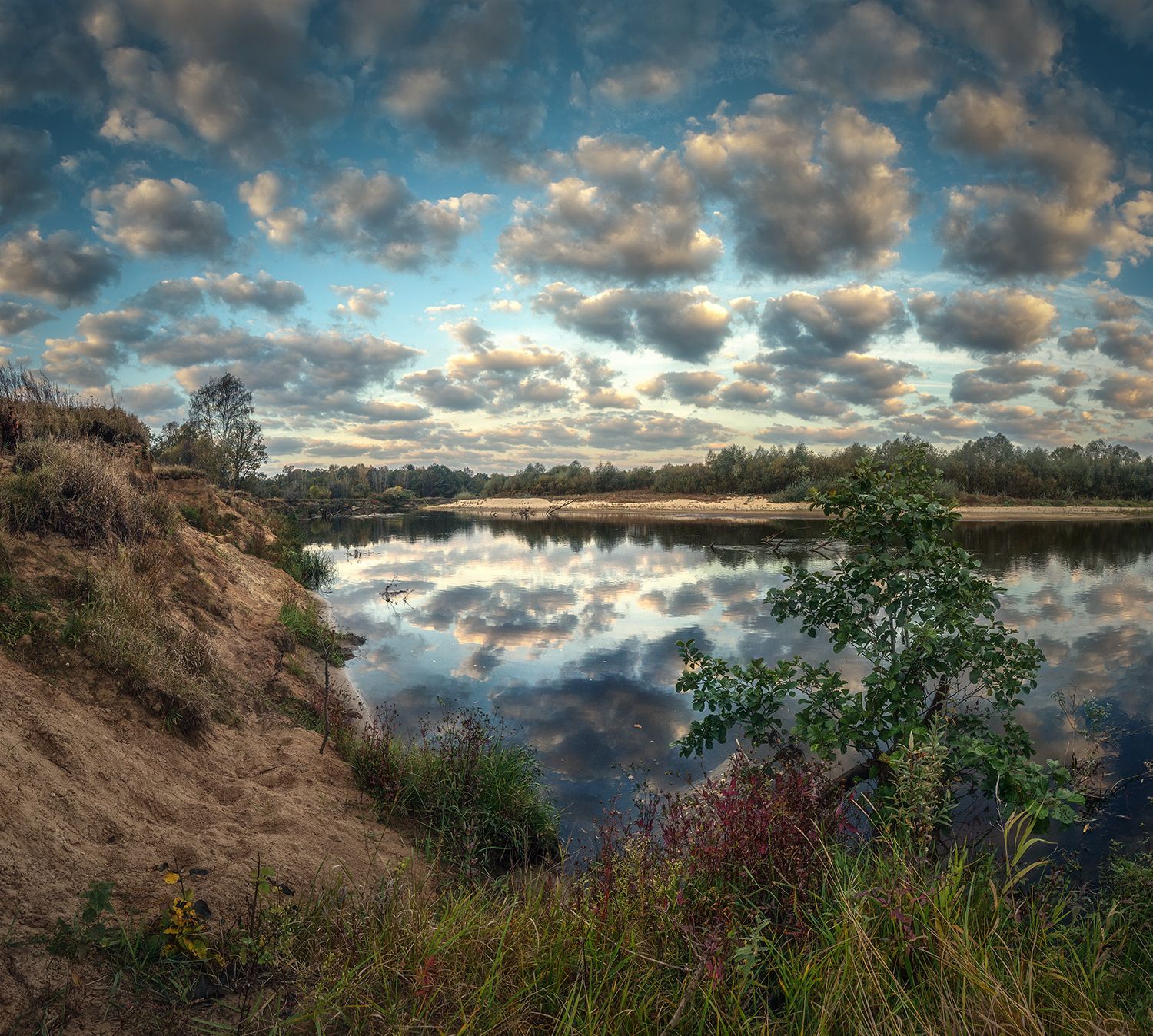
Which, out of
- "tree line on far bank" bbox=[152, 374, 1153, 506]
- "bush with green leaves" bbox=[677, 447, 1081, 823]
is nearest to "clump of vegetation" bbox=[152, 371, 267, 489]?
"tree line on far bank" bbox=[152, 374, 1153, 506]

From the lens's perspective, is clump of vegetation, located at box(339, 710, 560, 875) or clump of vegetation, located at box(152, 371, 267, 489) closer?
clump of vegetation, located at box(339, 710, 560, 875)

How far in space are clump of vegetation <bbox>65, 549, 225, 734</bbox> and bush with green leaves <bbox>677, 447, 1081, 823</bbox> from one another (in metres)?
5.95

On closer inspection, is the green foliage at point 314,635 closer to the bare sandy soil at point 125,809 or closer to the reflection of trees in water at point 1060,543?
the bare sandy soil at point 125,809

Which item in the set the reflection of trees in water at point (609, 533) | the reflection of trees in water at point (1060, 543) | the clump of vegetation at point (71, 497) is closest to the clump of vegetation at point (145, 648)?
the clump of vegetation at point (71, 497)

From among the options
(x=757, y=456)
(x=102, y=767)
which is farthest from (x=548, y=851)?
(x=757, y=456)

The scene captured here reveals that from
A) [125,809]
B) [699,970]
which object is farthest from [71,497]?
[699,970]

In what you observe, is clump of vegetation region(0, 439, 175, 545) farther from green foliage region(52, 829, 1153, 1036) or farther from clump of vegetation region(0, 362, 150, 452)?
green foliage region(52, 829, 1153, 1036)

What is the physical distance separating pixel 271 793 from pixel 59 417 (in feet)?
41.6

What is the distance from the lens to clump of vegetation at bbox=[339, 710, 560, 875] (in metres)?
6.65

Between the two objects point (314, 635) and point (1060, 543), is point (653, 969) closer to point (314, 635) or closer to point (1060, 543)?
point (314, 635)

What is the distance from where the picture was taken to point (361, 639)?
55.1 feet

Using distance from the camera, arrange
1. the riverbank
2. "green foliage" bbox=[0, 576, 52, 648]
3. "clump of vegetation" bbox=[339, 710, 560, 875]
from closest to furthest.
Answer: "green foliage" bbox=[0, 576, 52, 648]
"clump of vegetation" bbox=[339, 710, 560, 875]
the riverbank

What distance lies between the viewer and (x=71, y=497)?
982cm

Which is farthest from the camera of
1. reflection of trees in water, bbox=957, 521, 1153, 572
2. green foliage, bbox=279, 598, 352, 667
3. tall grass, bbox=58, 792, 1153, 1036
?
reflection of trees in water, bbox=957, 521, 1153, 572
